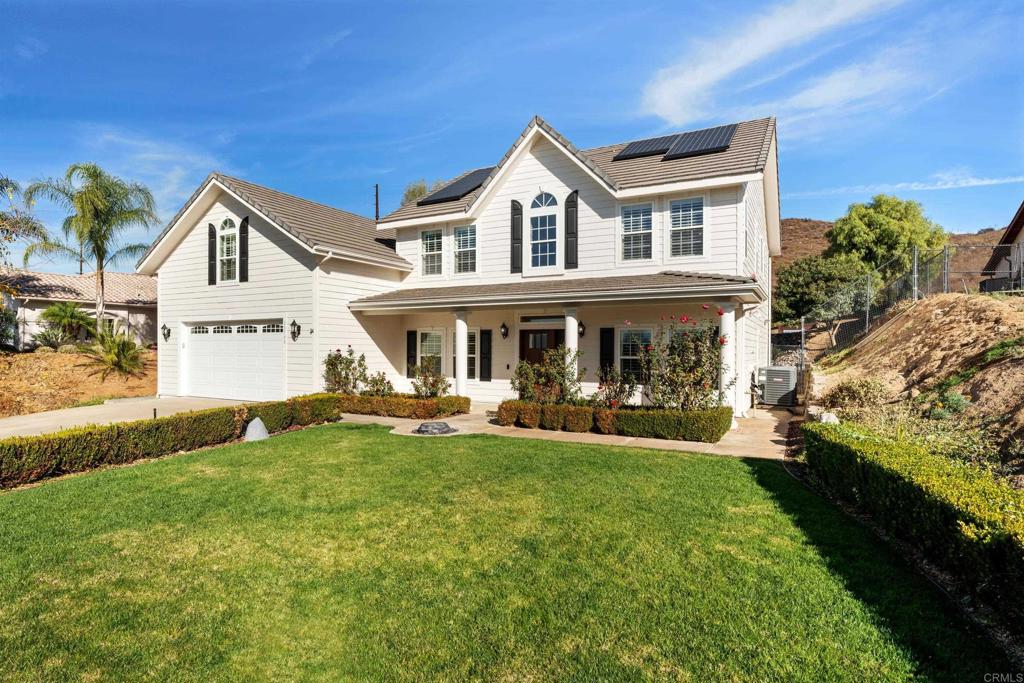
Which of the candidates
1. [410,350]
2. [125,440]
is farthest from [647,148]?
[125,440]

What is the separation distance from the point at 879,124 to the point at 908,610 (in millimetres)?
12953

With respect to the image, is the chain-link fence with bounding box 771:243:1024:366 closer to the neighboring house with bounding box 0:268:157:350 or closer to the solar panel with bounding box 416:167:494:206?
the solar panel with bounding box 416:167:494:206

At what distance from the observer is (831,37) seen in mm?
10633

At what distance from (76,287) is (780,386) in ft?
113

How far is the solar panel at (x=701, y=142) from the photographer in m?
13.7

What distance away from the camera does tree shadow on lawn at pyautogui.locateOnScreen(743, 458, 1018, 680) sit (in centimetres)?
312

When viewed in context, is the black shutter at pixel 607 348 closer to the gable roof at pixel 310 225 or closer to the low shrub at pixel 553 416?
the low shrub at pixel 553 416

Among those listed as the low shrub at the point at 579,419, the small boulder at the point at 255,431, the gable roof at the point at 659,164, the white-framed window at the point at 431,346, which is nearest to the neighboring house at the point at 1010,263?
the gable roof at the point at 659,164

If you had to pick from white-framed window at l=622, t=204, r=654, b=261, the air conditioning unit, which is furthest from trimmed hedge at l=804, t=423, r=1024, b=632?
the air conditioning unit

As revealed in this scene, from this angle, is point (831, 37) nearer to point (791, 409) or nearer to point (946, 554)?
point (791, 409)

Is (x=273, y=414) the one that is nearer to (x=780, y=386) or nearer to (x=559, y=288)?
(x=559, y=288)

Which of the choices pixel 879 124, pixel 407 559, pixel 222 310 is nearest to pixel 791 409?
pixel 879 124

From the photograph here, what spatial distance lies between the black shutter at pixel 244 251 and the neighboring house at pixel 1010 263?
2216 centimetres

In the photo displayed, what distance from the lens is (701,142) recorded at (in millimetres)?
14492
